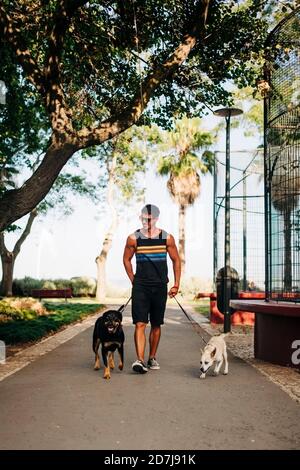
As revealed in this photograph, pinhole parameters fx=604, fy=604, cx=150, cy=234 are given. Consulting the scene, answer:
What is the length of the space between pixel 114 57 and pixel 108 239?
21.6 meters

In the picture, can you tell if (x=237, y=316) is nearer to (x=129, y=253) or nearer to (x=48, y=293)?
(x=129, y=253)

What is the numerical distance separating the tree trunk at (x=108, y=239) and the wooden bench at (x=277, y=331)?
23.9 m

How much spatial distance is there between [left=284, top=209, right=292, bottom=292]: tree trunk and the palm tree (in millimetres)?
26087

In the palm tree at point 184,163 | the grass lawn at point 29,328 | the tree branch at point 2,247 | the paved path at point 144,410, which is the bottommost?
the paved path at point 144,410

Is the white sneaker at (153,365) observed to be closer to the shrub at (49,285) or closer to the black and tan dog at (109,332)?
the black and tan dog at (109,332)

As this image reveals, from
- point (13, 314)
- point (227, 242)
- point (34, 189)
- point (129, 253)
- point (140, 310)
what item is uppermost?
point (34, 189)

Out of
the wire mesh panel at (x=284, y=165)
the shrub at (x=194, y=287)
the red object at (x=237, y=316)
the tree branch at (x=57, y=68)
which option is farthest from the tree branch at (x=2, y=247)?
the wire mesh panel at (x=284, y=165)

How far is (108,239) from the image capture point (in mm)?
34094

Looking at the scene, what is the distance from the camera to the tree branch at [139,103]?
9.46 m

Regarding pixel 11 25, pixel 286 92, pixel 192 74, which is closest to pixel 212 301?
pixel 192 74

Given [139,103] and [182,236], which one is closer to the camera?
[139,103]
